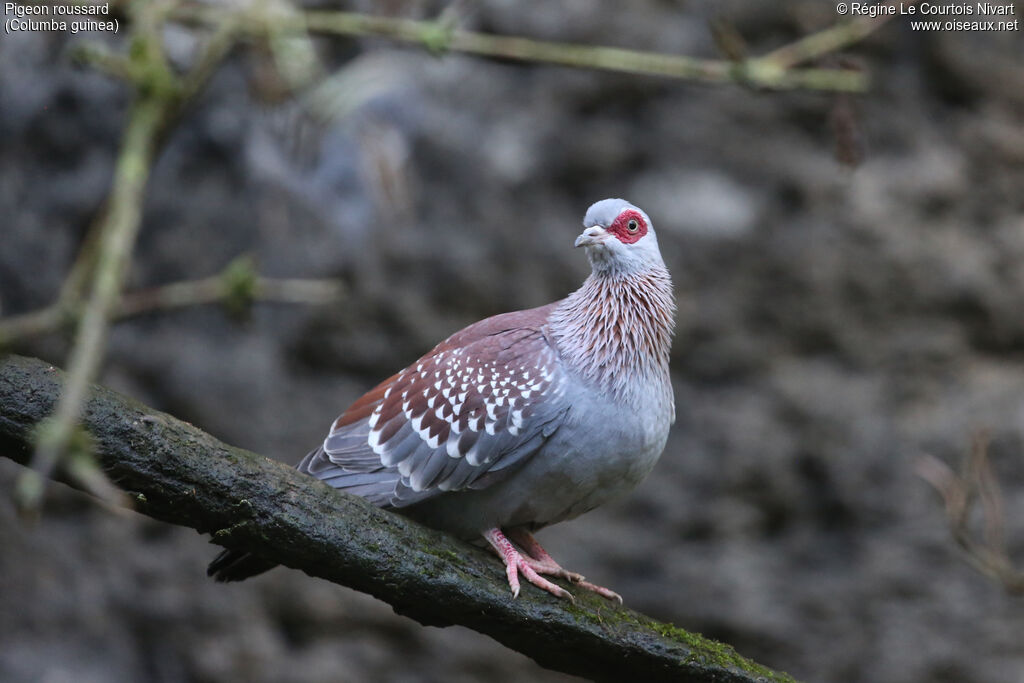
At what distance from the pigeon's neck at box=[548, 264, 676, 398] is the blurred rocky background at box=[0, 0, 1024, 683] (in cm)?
236

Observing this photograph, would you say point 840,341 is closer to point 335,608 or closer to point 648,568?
point 648,568

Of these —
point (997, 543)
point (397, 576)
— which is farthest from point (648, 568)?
point (397, 576)

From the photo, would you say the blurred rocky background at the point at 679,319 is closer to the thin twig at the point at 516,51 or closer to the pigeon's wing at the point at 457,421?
the pigeon's wing at the point at 457,421

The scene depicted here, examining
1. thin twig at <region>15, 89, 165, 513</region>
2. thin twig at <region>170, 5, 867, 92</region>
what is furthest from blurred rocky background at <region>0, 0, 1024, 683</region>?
thin twig at <region>15, 89, 165, 513</region>

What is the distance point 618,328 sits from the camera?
356cm

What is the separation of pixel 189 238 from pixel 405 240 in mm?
1286

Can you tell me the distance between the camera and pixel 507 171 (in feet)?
19.8

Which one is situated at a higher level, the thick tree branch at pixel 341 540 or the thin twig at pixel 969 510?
the thin twig at pixel 969 510

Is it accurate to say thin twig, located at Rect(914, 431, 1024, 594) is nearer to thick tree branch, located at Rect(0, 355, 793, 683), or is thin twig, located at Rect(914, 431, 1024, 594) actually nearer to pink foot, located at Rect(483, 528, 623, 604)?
thick tree branch, located at Rect(0, 355, 793, 683)

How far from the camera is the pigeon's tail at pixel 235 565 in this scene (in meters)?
3.38

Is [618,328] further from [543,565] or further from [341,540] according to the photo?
[341,540]

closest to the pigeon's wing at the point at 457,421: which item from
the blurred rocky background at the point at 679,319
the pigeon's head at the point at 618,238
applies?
the pigeon's head at the point at 618,238

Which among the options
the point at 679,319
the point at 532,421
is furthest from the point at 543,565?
the point at 679,319

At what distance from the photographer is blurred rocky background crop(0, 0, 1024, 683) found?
5.95m
